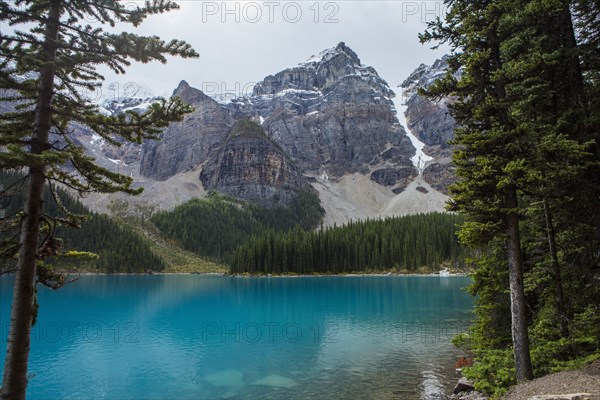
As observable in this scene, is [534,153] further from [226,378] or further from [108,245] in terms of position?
[108,245]

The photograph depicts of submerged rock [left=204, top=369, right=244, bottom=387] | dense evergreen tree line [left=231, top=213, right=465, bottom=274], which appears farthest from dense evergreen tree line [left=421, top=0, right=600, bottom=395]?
dense evergreen tree line [left=231, top=213, right=465, bottom=274]

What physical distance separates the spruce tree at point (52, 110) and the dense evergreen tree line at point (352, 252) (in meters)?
128

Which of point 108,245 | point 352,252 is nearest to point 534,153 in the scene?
point 352,252

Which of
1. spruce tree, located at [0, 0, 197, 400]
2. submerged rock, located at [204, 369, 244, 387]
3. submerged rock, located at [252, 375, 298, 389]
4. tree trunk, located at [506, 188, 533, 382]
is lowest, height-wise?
submerged rock, located at [204, 369, 244, 387]

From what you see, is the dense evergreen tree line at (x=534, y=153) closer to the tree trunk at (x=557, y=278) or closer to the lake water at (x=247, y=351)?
the tree trunk at (x=557, y=278)

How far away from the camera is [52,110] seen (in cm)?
945

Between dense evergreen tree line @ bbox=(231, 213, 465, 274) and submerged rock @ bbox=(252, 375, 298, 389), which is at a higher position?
dense evergreen tree line @ bbox=(231, 213, 465, 274)

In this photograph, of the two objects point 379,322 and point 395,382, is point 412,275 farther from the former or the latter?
point 395,382

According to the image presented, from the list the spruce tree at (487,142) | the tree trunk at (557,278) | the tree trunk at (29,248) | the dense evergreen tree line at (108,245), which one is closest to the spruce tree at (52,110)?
the tree trunk at (29,248)

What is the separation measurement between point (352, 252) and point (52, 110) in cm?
13424

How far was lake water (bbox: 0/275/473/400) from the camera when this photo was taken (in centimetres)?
2333

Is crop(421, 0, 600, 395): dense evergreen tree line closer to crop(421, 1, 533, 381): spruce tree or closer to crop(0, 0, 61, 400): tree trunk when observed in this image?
crop(421, 1, 533, 381): spruce tree

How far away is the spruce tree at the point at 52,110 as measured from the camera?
337 inches

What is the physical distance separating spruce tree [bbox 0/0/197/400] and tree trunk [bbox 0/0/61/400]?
2 centimetres
